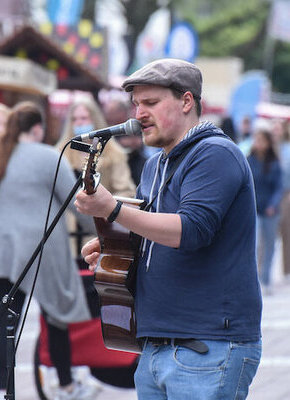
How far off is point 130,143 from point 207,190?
15.8 ft

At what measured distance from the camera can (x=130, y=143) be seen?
7.70 meters

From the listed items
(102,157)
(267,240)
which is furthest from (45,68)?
(102,157)

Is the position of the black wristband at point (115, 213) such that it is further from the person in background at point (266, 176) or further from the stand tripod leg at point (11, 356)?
the person in background at point (266, 176)

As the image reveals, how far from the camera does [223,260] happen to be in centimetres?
300

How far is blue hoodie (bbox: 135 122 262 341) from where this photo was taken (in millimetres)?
2939

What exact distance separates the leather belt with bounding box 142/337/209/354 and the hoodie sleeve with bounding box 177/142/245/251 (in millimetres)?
304

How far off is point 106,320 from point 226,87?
35.5 meters

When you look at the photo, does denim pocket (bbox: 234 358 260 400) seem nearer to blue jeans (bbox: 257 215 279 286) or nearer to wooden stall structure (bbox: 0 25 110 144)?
blue jeans (bbox: 257 215 279 286)

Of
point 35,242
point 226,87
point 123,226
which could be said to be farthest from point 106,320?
point 226,87

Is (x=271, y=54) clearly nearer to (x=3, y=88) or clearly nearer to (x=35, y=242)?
(x=3, y=88)

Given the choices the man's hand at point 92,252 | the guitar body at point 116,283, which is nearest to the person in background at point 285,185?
the man's hand at point 92,252

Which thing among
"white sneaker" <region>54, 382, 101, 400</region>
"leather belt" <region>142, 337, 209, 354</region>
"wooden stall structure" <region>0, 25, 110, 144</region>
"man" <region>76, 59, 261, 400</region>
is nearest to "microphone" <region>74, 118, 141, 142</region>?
"man" <region>76, 59, 261, 400</region>

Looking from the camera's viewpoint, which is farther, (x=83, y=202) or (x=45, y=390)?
(x=45, y=390)

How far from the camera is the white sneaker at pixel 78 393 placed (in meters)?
5.73
